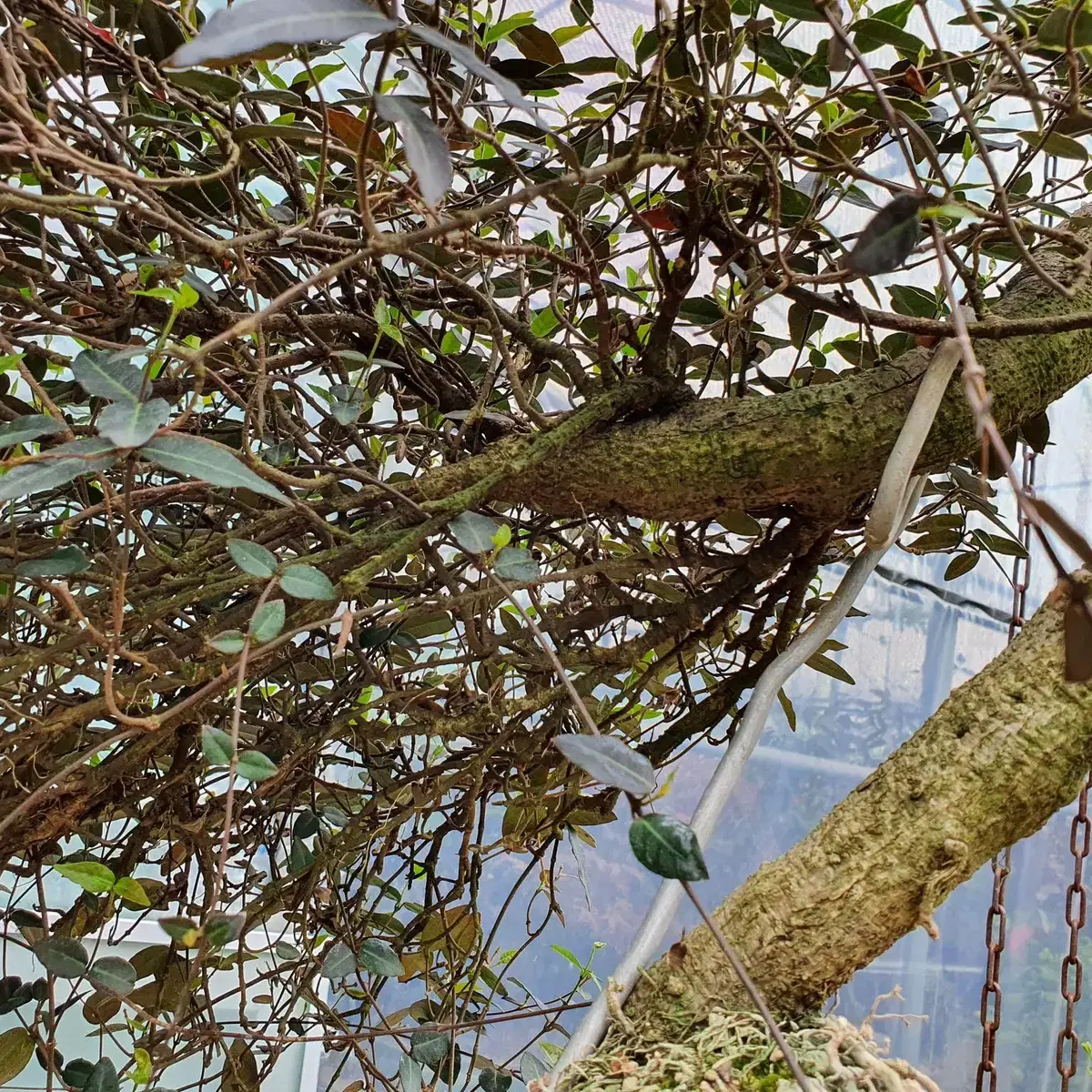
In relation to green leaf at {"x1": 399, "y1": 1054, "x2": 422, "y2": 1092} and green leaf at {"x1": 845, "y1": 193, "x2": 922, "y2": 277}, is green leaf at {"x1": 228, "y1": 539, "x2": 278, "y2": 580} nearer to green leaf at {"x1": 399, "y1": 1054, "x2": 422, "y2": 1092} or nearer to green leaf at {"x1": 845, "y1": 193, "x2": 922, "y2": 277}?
green leaf at {"x1": 845, "y1": 193, "x2": 922, "y2": 277}

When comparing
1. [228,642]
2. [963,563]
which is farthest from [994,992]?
[228,642]

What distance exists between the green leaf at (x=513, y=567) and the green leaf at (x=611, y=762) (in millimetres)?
112

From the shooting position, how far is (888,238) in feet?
1.02

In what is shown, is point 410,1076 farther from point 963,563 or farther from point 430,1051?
point 963,563

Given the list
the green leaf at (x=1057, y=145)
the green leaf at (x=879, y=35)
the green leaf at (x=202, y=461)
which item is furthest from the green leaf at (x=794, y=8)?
the green leaf at (x=202, y=461)

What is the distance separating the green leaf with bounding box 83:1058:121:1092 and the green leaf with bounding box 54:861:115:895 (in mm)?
257

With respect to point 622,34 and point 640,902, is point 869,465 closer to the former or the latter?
point 622,34

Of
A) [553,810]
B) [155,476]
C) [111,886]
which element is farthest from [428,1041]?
[155,476]

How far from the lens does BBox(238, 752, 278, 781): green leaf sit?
35cm

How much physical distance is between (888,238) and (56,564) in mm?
390

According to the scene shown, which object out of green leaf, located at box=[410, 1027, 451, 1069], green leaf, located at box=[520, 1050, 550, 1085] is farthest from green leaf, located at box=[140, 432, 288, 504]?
green leaf, located at box=[520, 1050, 550, 1085]

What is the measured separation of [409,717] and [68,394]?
0.36 meters

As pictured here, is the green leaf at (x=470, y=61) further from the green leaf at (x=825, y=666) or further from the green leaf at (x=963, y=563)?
the green leaf at (x=963, y=563)

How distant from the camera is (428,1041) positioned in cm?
73
